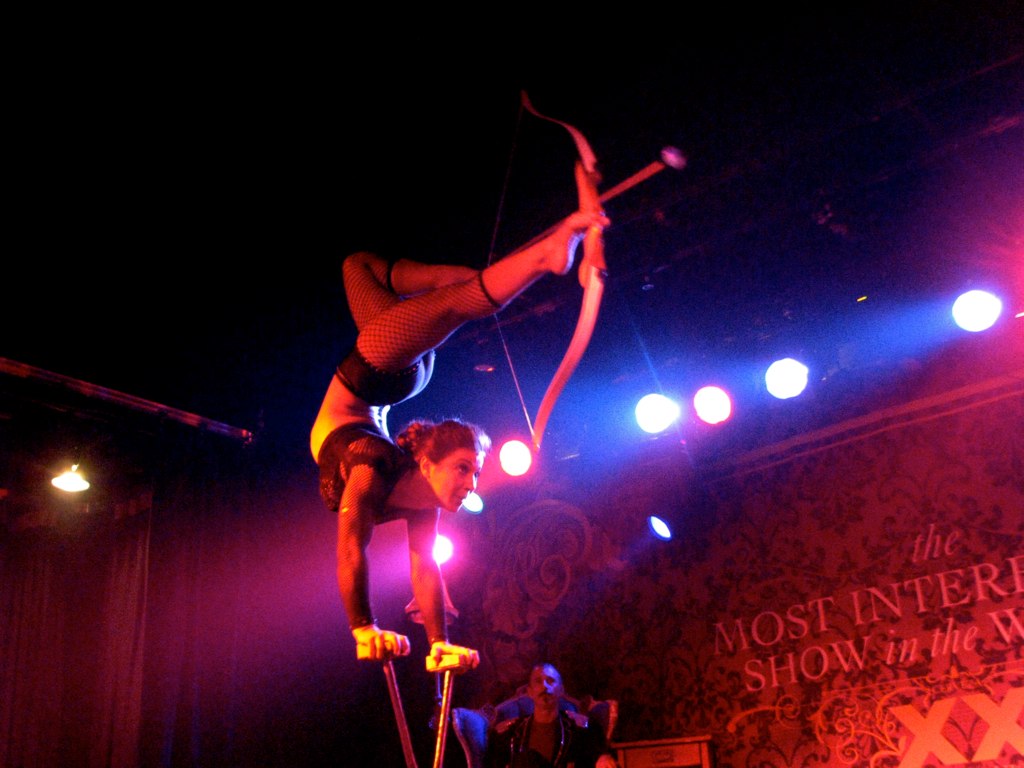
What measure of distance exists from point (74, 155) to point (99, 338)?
1.05 metres

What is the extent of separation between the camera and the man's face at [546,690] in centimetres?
492

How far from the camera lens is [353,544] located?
7.43ft

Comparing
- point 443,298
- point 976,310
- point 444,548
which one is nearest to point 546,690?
point 444,548

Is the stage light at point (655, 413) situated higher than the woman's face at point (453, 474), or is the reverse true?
the stage light at point (655, 413)

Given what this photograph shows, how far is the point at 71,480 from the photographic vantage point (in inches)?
191

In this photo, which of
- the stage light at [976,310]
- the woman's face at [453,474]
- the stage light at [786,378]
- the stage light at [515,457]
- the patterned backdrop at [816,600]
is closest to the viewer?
the woman's face at [453,474]

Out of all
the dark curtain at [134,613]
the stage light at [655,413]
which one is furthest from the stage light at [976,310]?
the dark curtain at [134,613]

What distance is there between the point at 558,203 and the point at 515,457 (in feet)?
5.94

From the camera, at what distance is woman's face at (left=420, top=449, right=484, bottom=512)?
2488 millimetres

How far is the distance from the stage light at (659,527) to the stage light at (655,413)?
1.75 feet

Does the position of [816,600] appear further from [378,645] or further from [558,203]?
[378,645]

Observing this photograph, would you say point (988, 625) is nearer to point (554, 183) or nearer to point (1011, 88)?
point (1011, 88)

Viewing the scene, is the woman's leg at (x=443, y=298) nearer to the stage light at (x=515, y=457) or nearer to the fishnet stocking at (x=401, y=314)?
the fishnet stocking at (x=401, y=314)

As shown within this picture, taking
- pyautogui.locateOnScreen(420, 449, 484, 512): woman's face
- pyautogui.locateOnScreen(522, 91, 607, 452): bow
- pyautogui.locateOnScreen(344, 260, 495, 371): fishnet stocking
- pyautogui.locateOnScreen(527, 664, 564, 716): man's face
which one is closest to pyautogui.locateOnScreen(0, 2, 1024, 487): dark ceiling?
pyautogui.locateOnScreen(344, 260, 495, 371): fishnet stocking
